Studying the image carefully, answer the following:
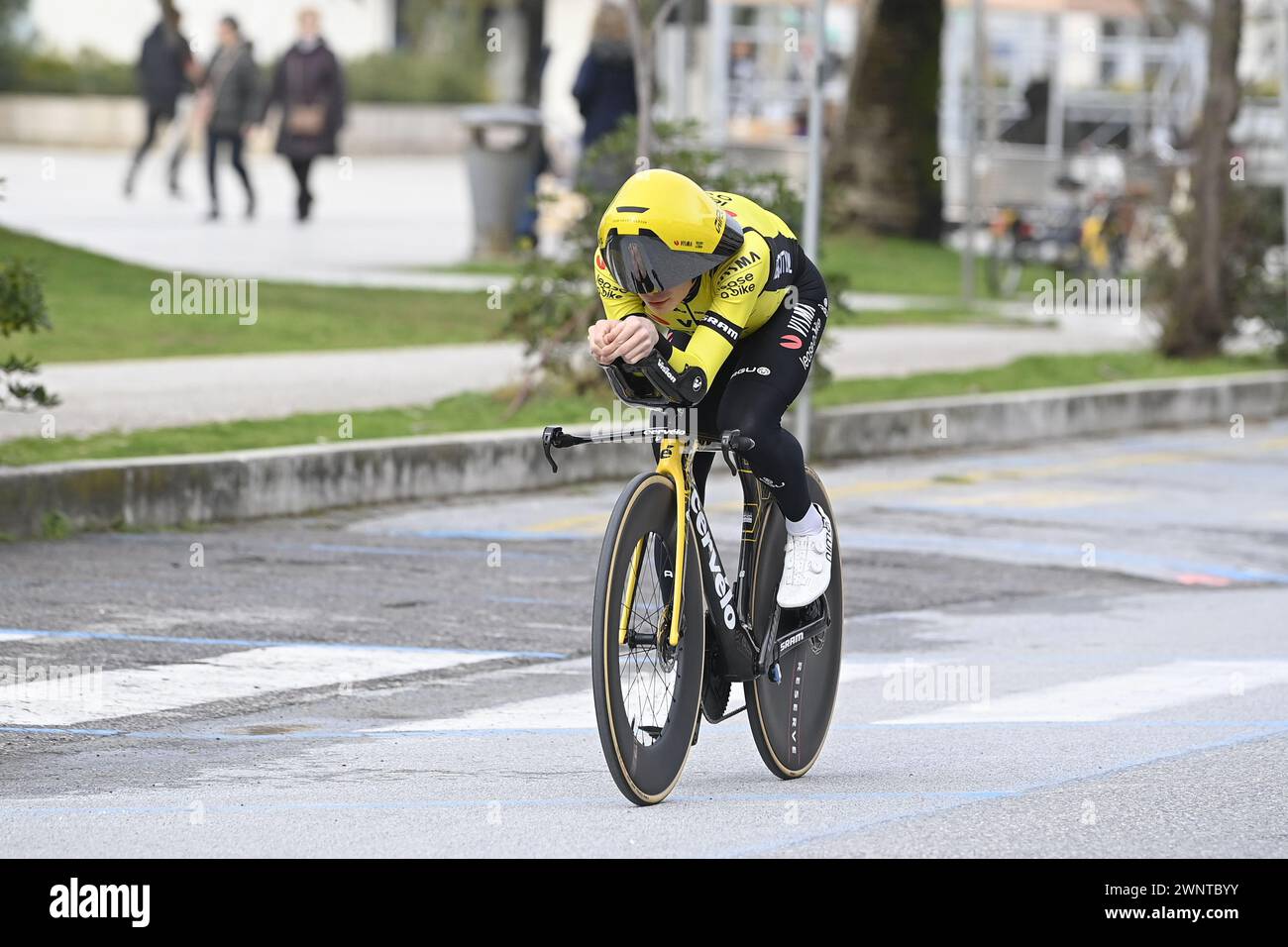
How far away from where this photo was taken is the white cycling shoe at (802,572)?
Result: 22.3ft

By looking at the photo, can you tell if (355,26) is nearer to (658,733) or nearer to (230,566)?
(230,566)

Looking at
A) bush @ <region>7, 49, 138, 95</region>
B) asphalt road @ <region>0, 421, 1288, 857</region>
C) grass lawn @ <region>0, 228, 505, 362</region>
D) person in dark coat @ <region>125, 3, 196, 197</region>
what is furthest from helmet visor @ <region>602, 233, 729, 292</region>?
bush @ <region>7, 49, 138, 95</region>

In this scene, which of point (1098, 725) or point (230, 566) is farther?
point (230, 566)

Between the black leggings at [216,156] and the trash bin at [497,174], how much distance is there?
362cm

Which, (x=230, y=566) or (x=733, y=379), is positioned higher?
(x=733, y=379)

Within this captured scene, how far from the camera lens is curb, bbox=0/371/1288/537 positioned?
11.0 metres

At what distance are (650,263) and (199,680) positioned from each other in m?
2.76

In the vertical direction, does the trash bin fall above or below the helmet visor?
below

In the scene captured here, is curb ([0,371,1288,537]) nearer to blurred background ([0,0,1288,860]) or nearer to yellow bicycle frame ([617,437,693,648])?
blurred background ([0,0,1288,860])

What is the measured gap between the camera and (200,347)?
51.7ft

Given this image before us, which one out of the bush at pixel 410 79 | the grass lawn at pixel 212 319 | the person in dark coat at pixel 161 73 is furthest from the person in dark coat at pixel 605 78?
the bush at pixel 410 79

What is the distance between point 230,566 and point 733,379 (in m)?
4.40

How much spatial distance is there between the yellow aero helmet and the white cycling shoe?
948 mm
